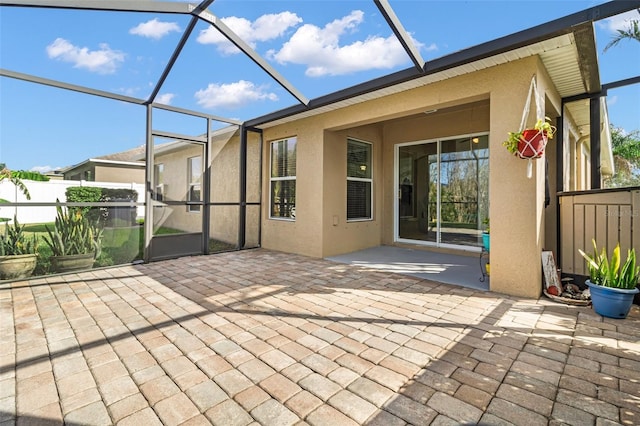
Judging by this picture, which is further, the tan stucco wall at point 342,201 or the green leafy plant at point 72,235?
the tan stucco wall at point 342,201

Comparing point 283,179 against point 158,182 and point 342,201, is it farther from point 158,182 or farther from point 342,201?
point 158,182

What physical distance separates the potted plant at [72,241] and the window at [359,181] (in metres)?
4.74

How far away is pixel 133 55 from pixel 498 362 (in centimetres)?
654

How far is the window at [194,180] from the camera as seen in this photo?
21.0 ft

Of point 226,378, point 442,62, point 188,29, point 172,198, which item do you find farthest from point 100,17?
point 226,378

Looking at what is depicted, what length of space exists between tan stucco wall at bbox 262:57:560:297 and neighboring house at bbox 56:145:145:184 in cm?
272

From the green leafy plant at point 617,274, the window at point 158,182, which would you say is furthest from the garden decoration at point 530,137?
the window at point 158,182

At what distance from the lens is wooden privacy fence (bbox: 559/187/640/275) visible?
12.0ft

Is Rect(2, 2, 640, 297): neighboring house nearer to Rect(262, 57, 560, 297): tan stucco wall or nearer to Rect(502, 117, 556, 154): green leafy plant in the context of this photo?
Rect(262, 57, 560, 297): tan stucco wall

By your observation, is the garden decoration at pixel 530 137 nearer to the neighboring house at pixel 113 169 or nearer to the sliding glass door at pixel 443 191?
the sliding glass door at pixel 443 191

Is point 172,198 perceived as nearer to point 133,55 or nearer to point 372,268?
point 133,55

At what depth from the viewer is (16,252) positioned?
14.8ft

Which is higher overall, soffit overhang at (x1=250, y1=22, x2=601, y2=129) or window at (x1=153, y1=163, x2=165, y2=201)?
soffit overhang at (x1=250, y1=22, x2=601, y2=129)

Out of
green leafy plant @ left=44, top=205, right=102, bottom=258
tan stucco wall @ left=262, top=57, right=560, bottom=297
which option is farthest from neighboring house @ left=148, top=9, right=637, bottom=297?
green leafy plant @ left=44, top=205, right=102, bottom=258
